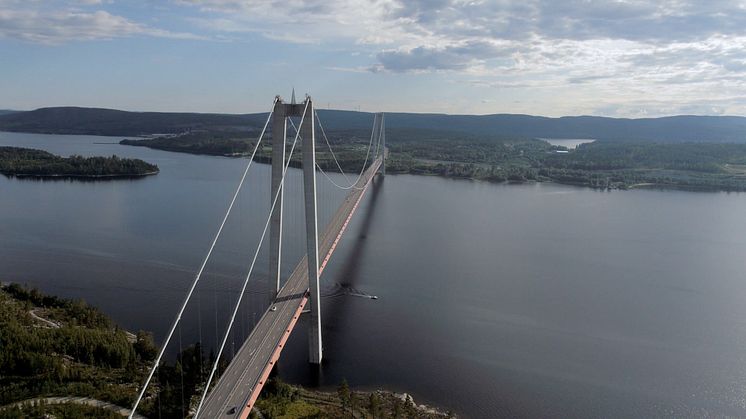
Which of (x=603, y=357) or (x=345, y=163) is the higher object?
(x=345, y=163)

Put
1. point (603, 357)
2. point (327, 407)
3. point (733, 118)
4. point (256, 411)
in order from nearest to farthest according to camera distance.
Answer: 1. point (256, 411)
2. point (327, 407)
3. point (603, 357)
4. point (733, 118)

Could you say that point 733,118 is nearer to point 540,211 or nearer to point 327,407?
point 540,211

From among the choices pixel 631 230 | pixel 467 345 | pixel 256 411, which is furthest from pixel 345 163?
pixel 256 411

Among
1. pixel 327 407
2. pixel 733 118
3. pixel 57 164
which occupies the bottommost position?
pixel 327 407

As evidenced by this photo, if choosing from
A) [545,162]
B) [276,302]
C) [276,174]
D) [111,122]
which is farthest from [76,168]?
[111,122]

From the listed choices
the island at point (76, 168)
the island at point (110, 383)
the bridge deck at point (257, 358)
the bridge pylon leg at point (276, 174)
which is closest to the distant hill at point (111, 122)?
the island at point (76, 168)
